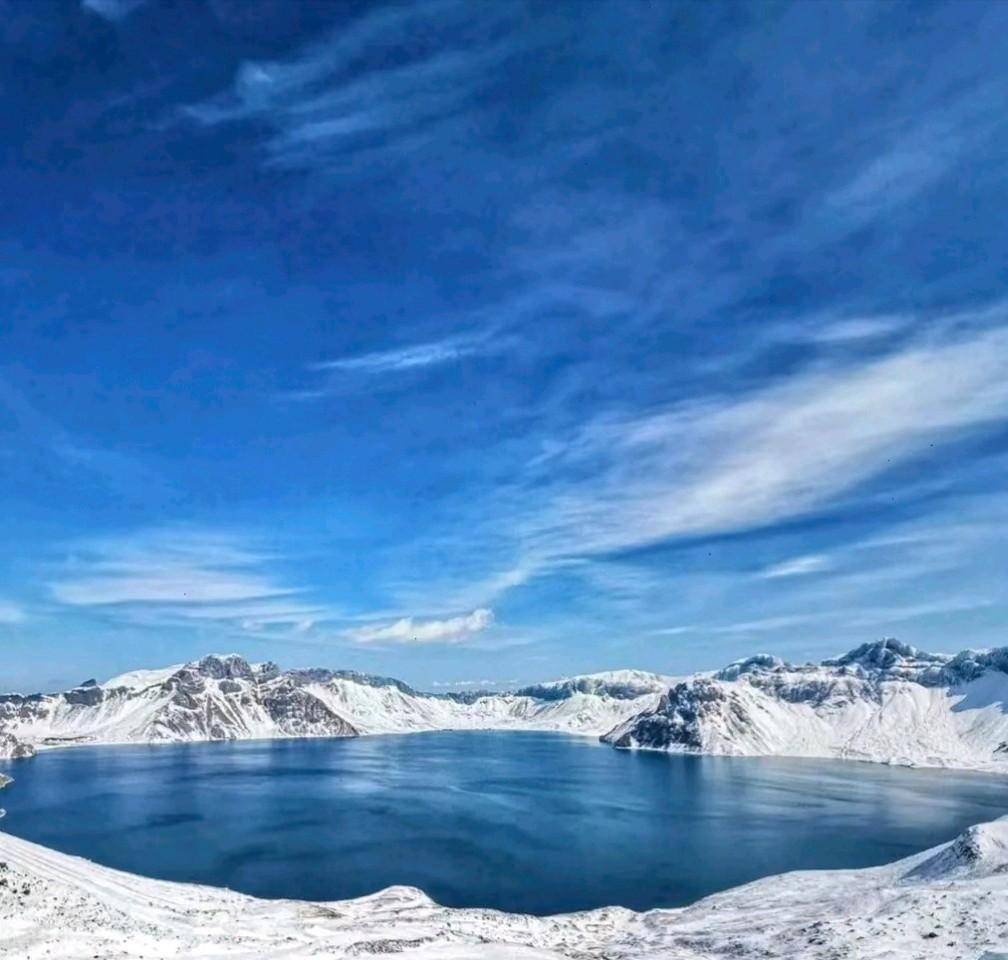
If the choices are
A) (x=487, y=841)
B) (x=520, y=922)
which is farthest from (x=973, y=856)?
(x=487, y=841)

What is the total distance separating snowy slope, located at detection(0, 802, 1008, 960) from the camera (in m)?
60.7

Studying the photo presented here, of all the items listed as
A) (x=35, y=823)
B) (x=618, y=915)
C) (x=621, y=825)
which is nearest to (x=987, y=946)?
(x=618, y=915)

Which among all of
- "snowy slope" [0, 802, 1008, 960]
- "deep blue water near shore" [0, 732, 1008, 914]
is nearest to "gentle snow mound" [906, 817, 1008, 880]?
"snowy slope" [0, 802, 1008, 960]

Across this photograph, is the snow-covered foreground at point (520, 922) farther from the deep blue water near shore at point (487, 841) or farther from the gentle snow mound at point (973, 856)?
the deep blue water near shore at point (487, 841)

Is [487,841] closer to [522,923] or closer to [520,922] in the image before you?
[520,922]

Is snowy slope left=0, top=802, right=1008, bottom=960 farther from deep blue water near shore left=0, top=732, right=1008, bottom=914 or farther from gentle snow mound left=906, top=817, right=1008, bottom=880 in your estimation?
deep blue water near shore left=0, top=732, right=1008, bottom=914

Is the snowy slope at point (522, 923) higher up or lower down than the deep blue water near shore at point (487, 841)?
higher up

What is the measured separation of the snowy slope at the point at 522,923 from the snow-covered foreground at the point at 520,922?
196 mm

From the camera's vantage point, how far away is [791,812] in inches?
7200

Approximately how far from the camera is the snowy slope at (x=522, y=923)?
6066cm

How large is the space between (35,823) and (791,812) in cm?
17244

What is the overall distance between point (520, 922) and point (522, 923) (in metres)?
0.64

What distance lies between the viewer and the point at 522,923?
266 ft

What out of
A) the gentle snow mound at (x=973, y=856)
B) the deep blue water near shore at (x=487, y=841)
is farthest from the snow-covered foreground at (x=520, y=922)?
the deep blue water near shore at (x=487, y=841)
